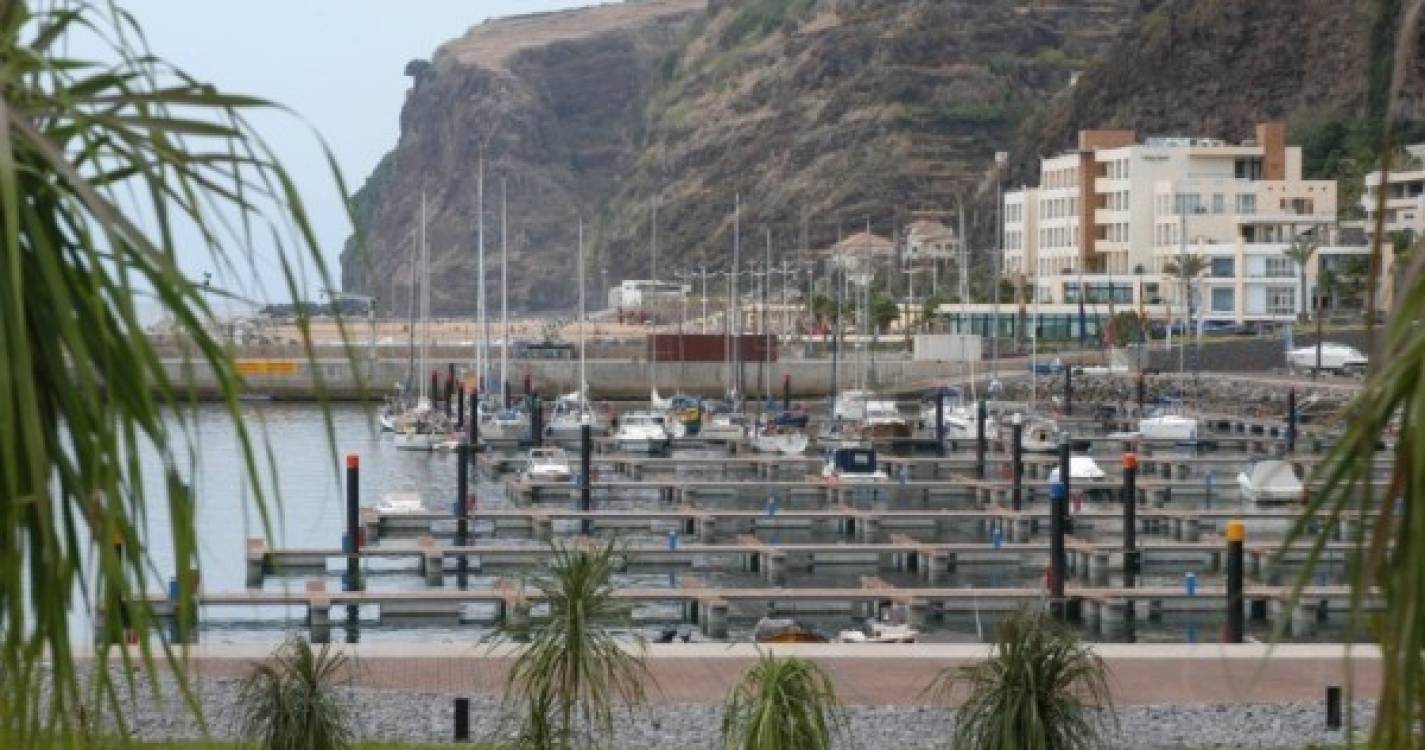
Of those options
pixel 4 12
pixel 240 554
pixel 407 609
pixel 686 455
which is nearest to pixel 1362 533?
pixel 4 12

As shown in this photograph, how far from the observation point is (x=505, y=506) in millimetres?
71375

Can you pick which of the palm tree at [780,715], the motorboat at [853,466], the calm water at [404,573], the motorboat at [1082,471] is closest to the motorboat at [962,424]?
the motorboat at [853,466]

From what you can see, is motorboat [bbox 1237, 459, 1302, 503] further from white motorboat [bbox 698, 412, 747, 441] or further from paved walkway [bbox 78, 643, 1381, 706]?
paved walkway [bbox 78, 643, 1381, 706]

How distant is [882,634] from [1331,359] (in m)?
80.8

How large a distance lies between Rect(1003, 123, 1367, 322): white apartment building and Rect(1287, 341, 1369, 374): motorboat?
13.6 metres

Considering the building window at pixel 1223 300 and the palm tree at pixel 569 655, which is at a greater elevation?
the building window at pixel 1223 300

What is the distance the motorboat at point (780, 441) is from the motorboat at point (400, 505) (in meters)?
25.3

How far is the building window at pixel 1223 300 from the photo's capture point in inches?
5477

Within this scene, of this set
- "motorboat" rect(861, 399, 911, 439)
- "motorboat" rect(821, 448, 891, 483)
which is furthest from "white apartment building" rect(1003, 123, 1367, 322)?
"motorboat" rect(821, 448, 891, 483)

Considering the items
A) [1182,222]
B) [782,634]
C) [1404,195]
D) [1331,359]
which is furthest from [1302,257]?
[782,634]

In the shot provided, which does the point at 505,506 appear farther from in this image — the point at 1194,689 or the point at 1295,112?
the point at 1295,112

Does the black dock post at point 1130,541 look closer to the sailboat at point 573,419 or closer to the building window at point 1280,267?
the sailboat at point 573,419

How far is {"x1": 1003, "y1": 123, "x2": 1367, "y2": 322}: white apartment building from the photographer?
136750mm

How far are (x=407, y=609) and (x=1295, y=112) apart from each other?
142 m
